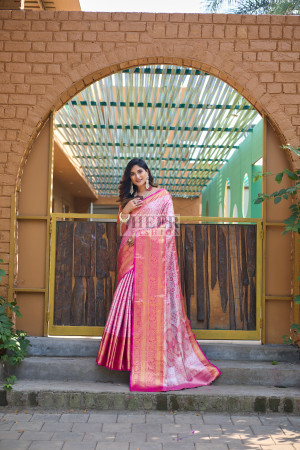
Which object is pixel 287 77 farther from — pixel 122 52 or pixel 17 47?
pixel 17 47

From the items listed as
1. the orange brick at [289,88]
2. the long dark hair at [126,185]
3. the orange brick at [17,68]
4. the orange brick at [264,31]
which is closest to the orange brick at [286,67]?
the orange brick at [289,88]

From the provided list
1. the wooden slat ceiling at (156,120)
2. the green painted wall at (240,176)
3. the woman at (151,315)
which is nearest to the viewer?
the woman at (151,315)

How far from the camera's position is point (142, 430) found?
308 centimetres

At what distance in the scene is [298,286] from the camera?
411 centimetres

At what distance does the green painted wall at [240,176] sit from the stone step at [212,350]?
2.87m

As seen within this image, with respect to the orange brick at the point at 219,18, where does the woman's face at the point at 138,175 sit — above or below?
below

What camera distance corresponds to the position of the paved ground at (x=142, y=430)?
2.85m

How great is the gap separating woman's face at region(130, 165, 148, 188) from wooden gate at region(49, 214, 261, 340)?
51 centimetres

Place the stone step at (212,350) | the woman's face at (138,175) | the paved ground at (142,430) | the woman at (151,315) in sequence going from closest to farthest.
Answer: the paved ground at (142,430), the woman at (151,315), the woman's face at (138,175), the stone step at (212,350)

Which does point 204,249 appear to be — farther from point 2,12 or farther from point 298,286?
point 2,12

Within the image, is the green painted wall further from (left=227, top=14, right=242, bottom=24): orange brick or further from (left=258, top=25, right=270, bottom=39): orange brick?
(left=227, top=14, right=242, bottom=24): orange brick

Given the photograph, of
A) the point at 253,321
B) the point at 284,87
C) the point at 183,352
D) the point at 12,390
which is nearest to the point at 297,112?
the point at 284,87

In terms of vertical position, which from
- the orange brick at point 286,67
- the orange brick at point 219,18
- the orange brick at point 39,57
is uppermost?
the orange brick at point 219,18

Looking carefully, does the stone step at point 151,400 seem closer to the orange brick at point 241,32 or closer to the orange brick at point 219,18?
the orange brick at point 241,32
